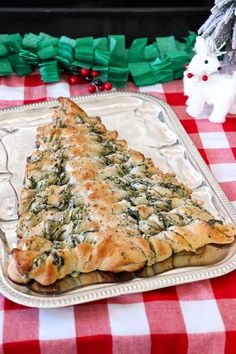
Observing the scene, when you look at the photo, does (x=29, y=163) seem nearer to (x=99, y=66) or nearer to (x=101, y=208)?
(x=101, y=208)

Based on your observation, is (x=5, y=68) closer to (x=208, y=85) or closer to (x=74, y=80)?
(x=74, y=80)

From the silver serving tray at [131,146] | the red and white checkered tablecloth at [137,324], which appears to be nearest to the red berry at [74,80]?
the silver serving tray at [131,146]

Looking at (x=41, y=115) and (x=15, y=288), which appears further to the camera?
(x=41, y=115)

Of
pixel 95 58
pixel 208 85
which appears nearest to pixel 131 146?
pixel 208 85

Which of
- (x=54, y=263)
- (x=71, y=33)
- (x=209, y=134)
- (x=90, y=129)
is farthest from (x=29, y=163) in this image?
(x=71, y=33)

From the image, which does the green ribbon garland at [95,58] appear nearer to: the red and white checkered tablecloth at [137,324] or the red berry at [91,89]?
the red berry at [91,89]

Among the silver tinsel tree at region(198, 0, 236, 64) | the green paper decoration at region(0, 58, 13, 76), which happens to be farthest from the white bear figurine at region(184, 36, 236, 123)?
the green paper decoration at region(0, 58, 13, 76)
